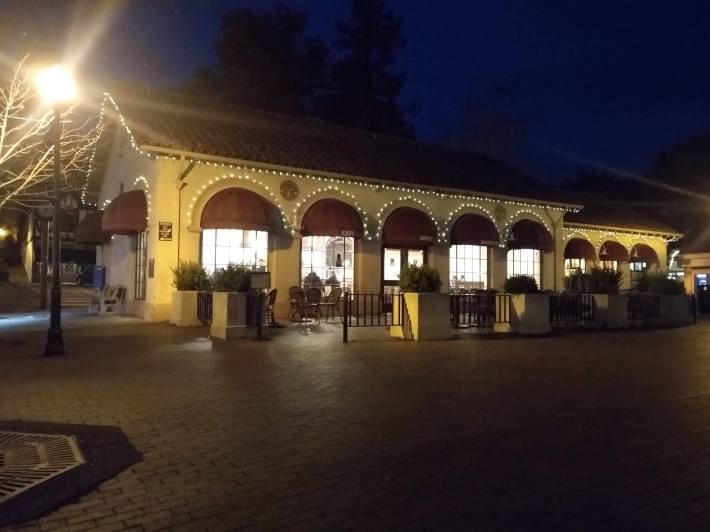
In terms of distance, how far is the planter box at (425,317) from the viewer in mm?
13539

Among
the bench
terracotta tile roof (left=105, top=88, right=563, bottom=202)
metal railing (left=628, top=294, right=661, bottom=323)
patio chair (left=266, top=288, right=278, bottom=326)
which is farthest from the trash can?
metal railing (left=628, top=294, right=661, bottom=323)

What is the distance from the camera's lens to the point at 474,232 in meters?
21.1

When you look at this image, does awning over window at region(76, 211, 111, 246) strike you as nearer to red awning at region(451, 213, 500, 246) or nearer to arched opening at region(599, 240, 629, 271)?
red awning at region(451, 213, 500, 246)

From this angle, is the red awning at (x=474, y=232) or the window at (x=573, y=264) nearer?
the red awning at (x=474, y=232)

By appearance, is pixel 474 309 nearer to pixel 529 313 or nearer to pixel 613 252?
pixel 529 313

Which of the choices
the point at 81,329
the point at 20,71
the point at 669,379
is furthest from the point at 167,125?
the point at 669,379

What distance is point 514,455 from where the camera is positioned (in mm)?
5508

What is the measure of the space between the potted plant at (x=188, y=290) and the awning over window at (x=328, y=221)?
3827mm

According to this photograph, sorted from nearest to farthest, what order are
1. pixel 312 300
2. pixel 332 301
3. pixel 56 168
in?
pixel 56 168 < pixel 312 300 < pixel 332 301

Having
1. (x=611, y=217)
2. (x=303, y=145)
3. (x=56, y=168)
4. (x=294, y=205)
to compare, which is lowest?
(x=56, y=168)

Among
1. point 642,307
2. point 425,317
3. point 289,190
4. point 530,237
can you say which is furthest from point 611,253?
point 425,317

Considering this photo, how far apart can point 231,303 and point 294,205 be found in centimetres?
556

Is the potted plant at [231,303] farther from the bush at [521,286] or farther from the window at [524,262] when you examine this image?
the window at [524,262]

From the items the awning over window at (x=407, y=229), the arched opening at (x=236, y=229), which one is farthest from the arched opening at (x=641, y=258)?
the arched opening at (x=236, y=229)
